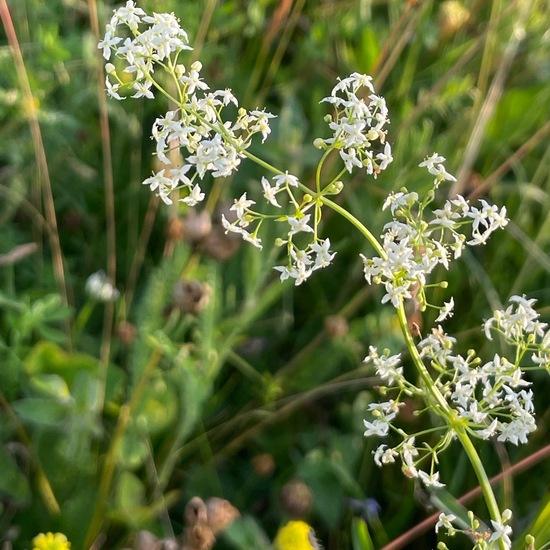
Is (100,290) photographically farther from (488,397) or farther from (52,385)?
(488,397)

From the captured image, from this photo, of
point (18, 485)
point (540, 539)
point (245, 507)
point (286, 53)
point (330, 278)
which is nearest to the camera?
point (540, 539)

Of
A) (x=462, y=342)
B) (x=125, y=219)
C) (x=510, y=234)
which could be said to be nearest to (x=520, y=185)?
(x=510, y=234)

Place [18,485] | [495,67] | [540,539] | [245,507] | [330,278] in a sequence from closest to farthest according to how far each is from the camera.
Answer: [540,539]
[18,485]
[245,507]
[330,278]
[495,67]

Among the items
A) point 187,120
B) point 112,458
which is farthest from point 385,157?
point 112,458

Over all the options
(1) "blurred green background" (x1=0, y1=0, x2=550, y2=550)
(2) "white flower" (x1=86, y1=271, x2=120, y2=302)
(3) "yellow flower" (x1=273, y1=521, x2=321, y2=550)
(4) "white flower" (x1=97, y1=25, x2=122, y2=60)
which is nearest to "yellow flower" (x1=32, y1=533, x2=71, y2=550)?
(1) "blurred green background" (x1=0, y1=0, x2=550, y2=550)

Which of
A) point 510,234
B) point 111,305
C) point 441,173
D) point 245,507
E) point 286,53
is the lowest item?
point 245,507

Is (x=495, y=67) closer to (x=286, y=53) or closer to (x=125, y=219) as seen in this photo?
(x=286, y=53)
